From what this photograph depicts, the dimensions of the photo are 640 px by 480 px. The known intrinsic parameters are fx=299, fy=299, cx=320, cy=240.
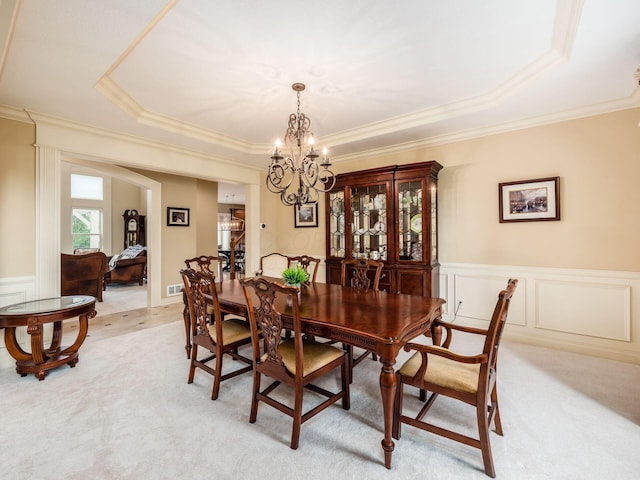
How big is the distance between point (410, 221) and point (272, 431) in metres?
2.79

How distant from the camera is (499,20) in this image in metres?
1.90

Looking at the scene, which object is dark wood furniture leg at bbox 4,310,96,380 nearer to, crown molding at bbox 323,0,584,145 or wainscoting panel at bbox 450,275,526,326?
crown molding at bbox 323,0,584,145

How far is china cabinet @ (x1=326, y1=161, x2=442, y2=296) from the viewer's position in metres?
3.63

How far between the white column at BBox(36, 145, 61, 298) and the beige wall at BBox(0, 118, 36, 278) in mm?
48

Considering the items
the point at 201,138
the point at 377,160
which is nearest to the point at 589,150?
the point at 377,160

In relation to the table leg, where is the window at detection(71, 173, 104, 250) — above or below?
above

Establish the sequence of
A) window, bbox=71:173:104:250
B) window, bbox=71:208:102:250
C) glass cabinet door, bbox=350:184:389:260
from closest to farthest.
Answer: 1. glass cabinet door, bbox=350:184:389:260
2. window, bbox=71:173:104:250
3. window, bbox=71:208:102:250

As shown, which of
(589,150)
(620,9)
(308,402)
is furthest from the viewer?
(589,150)

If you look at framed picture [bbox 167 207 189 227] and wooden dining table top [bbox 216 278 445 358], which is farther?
framed picture [bbox 167 207 189 227]

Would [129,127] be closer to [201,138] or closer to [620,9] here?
[201,138]

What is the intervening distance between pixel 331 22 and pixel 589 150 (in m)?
2.93

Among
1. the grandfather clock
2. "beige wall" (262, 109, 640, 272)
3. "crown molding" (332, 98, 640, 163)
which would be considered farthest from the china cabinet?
the grandfather clock

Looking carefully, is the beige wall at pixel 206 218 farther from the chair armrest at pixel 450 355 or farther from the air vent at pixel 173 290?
the chair armrest at pixel 450 355

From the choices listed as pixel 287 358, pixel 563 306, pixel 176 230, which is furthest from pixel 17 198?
pixel 563 306
